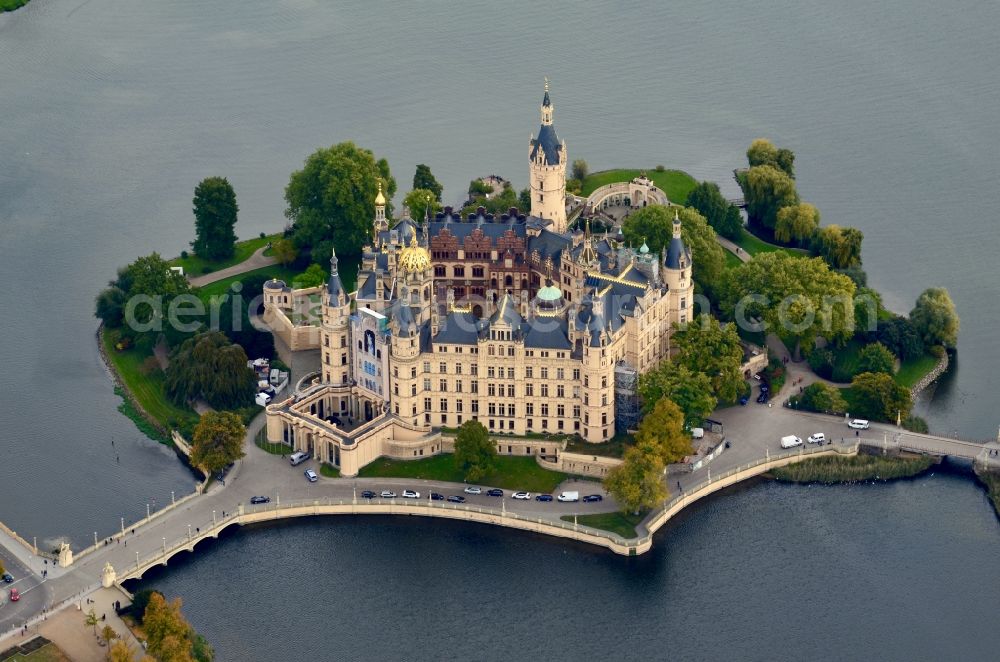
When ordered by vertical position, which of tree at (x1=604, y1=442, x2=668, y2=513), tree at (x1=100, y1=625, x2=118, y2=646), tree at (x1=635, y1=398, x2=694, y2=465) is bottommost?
tree at (x1=100, y1=625, x2=118, y2=646)

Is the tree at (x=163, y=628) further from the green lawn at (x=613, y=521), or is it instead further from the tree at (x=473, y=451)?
the green lawn at (x=613, y=521)

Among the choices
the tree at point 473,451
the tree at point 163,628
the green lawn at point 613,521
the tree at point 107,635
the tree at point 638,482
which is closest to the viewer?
the tree at point 163,628

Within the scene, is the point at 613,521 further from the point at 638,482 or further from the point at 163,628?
the point at 163,628

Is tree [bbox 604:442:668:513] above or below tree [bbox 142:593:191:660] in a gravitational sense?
above

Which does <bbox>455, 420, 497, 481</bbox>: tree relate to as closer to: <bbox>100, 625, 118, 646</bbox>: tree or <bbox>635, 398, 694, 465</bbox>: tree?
<bbox>635, 398, 694, 465</bbox>: tree

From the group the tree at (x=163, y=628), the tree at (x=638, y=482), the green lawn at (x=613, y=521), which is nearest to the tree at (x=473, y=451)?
the green lawn at (x=613, y=521)

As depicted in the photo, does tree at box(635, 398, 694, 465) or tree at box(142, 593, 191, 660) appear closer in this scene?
tree at box(142, 593, 191, 660)

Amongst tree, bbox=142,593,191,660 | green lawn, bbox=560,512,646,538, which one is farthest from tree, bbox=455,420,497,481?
tree, bbox=142,593,191,660
